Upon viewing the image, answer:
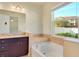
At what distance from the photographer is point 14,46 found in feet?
5.31

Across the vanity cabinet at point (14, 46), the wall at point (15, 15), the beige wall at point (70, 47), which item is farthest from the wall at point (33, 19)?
the beige wall at point (70, 47)

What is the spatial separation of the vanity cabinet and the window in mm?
511

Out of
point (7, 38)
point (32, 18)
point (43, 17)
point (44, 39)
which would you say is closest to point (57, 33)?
point (44, 39)

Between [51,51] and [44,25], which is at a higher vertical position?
[44,25]

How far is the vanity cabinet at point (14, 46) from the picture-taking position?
1552 millimetres

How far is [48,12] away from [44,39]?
418 mm

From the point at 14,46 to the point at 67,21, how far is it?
2.98 feet

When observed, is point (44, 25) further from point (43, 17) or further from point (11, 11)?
point (11, 11)

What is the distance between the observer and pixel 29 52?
154 cm

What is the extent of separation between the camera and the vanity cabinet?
1552 mm

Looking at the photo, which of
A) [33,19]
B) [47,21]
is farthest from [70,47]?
[33,19]

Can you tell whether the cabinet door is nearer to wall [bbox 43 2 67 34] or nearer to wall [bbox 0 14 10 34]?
wall [bbox 0 14 10 34]

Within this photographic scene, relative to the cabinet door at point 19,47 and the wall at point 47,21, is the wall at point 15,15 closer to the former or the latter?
the cabinet door at point 19,47

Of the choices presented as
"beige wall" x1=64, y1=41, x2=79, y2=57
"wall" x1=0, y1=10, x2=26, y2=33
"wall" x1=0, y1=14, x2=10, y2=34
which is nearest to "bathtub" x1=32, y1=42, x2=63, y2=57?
"beige wall" x1=64, y1=41, x2=79, y2=57
